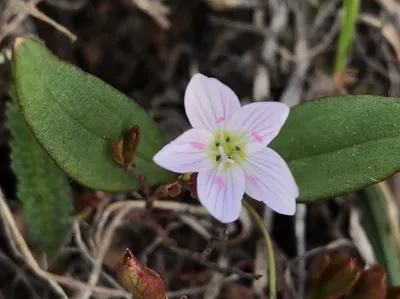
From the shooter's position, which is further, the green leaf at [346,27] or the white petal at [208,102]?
the green leaf at [346,27]

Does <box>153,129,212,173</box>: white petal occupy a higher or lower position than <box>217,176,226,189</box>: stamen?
higher

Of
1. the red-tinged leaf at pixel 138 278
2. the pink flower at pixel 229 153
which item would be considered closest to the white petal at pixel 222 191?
the pink flower at pixel 229 153

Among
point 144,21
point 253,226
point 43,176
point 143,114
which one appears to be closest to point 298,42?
point 144,21

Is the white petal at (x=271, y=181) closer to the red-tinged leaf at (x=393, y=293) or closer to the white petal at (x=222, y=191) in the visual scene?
the white petal at (x=222, y=191)

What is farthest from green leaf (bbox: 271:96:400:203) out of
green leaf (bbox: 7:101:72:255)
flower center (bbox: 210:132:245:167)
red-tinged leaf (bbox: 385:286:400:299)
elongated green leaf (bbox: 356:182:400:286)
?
green leaf (bbox: 7:101:72:255)

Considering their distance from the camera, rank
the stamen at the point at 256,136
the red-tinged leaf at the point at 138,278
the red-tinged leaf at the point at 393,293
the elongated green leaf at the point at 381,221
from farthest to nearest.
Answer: the elongated green leaf at the point at 381,221 < the red-tinged leaf at the point at 393,293 < the stamen at the point at 256,136 < the red-tinged leaf at the point at 138,278

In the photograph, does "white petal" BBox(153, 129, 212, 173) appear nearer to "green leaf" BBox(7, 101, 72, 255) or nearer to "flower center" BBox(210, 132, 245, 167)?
"flower center" BBox(210, 132, 245, 167)

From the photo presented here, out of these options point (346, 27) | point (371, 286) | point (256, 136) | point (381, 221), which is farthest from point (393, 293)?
point (346, 27)
